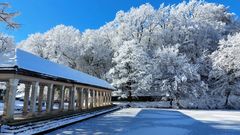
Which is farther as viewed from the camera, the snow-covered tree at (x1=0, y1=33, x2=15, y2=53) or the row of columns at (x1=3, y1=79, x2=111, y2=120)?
the snow-covered tree at (x1=0, y1=33, x2=15, y2=53)

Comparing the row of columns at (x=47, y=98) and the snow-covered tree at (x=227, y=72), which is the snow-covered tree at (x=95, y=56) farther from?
the snow-covered tree at (x=227, y=72)

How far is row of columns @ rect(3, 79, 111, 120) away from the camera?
11.7m

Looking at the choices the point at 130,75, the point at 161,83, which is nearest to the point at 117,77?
the point at 130,75

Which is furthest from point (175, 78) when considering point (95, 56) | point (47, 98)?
point (47, 98)

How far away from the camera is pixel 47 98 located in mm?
16219

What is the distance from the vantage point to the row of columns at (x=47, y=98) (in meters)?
11.7

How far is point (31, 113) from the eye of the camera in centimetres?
1410

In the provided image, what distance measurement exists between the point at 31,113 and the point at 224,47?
31.8m

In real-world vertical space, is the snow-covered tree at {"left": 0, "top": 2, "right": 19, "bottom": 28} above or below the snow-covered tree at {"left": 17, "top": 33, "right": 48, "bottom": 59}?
below

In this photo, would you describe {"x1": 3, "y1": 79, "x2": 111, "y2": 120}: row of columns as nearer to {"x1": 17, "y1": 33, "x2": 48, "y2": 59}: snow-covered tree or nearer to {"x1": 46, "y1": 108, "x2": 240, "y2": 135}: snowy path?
{"x1": 46, "y1": 108, "x2": 240, "y2": 135}: snowy path

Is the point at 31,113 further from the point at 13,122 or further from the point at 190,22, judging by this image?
the point at 190,22

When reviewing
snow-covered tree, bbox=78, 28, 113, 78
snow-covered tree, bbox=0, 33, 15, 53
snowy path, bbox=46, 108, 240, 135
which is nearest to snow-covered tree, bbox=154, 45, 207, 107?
snow-covered tree, bbox=78, 28, 113, 78

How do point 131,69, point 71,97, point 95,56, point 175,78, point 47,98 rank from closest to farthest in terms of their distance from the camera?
point 47,98
point 71,97
point 175,78
point 131,69
point 95,56

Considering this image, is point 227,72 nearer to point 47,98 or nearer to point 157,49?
point 157,49
